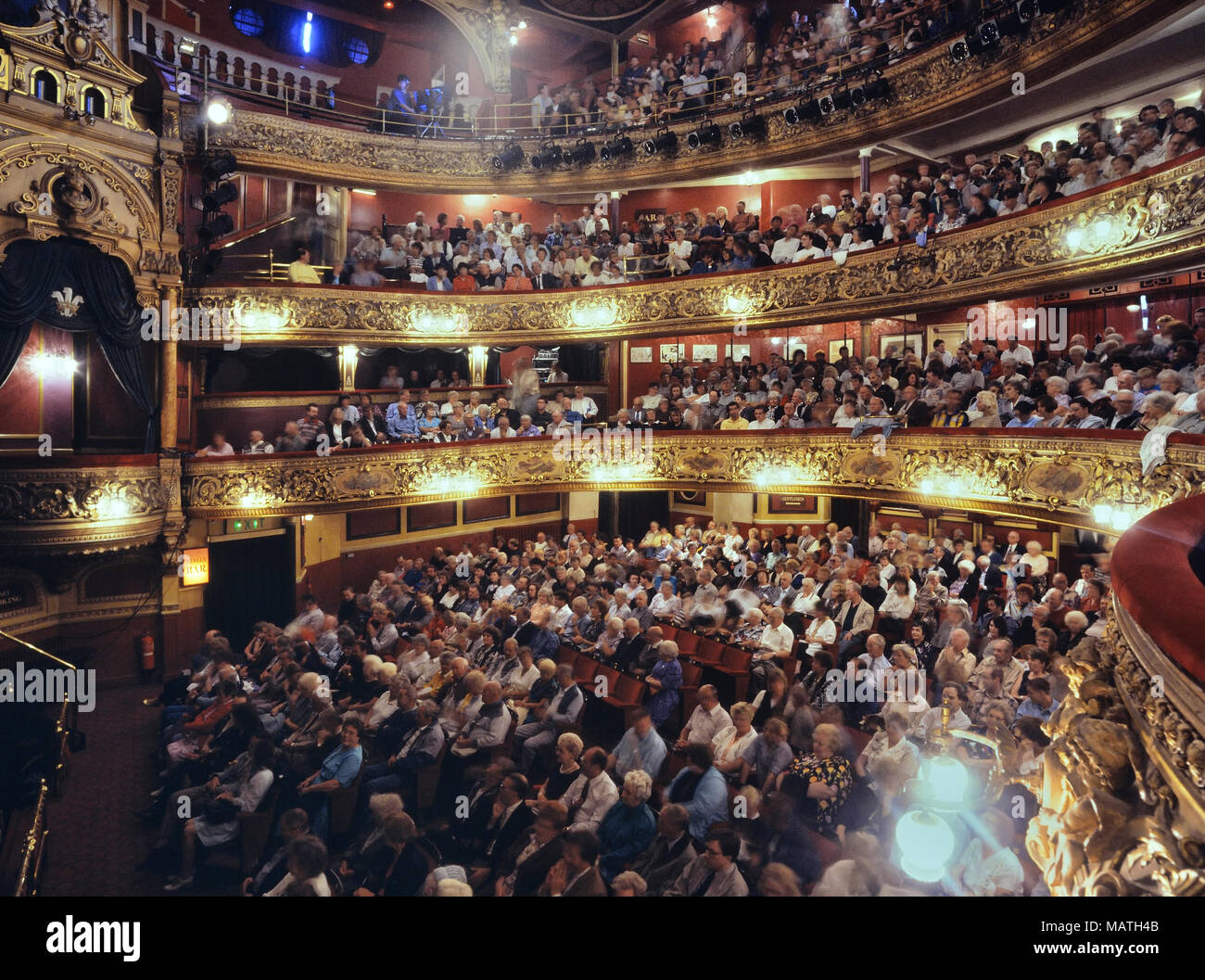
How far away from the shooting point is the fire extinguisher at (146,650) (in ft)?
40.8

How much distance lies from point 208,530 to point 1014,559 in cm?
1307

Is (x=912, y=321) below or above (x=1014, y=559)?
above

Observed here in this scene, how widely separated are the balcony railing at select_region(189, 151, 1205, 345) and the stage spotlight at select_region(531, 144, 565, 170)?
2943 mm

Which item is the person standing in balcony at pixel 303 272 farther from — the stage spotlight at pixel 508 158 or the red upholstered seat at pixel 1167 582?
the red upholstered seat at pixel 1167 582

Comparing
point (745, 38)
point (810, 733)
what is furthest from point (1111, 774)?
point (745, 38)

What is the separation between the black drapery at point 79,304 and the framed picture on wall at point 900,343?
13.6m

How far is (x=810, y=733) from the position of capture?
6211 millimetres

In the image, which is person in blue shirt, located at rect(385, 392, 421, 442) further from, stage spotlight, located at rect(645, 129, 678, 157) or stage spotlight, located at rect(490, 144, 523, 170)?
stage spotlight, located at rect(645, 129, 678, 157)

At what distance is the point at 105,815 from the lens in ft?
25.7

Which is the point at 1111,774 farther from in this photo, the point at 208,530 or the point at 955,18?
the point at 208,530

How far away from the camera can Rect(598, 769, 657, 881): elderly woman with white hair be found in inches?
198

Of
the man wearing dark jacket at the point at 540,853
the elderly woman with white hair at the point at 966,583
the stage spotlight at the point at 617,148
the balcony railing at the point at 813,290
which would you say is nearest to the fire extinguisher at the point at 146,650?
the balcony railing at the point at 813,290
